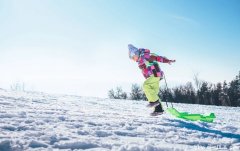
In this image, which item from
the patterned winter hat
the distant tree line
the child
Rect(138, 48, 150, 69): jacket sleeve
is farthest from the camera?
the distant tree line

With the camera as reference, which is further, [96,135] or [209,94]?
[209,94]

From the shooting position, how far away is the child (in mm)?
8317

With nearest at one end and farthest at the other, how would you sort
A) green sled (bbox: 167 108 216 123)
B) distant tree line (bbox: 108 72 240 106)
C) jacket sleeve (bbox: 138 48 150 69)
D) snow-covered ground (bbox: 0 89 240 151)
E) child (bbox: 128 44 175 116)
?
snow-covered ground (bbox: 0 89 240 151) → green sled (bbox: 167 108 216 123) → child (bbox: 128 44 175 116) → jacket sleeve (bbox: 138 48 150 69) → distant tree line (bbox: 108 72 240 106)

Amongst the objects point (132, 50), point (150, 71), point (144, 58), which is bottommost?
point (150, 71)

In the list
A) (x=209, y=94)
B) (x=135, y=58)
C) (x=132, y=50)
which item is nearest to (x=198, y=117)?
(x=135, y=58)

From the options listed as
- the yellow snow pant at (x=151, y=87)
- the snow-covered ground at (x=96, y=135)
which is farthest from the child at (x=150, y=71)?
the snow-covered ground at (x=96, y=135)

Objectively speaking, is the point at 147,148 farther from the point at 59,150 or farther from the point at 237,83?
the point at 237,83

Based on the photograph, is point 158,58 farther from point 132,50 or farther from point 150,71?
point 132,50

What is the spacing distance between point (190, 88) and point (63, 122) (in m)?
78.4

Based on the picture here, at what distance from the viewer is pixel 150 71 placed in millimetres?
8570

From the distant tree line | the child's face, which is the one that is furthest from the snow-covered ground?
the distant tree line

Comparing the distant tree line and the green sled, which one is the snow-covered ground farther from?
the distant tree line

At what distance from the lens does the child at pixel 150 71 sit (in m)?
8.32

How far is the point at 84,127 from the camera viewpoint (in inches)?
199
